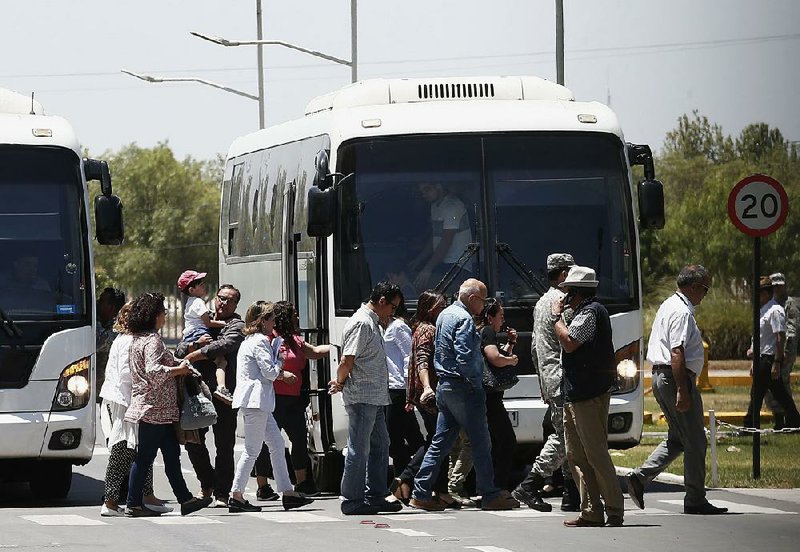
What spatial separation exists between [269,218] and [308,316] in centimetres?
256

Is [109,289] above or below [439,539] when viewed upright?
above

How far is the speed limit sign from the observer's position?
1759cm

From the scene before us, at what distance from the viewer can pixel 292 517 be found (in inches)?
577

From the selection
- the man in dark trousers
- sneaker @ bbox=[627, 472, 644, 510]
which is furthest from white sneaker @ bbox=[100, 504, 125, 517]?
sneaker @ bbox=[627, 472, 644, 510]

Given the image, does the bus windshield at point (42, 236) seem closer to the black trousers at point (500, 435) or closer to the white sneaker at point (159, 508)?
the white sneaker at point (159, 508)

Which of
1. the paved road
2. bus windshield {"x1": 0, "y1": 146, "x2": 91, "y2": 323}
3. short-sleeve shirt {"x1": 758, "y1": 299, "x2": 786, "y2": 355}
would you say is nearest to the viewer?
the paved road

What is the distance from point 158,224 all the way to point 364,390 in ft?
234

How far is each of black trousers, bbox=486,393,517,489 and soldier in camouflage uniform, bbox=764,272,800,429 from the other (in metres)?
7.55

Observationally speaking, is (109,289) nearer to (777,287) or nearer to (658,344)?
(658,344)

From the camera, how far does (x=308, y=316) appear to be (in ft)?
56.4

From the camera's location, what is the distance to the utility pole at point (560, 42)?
79.3 ft

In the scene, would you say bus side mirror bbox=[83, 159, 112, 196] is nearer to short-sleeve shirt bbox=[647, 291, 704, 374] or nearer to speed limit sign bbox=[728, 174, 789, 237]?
short-sleeve shirt bbox=[647, 291, 704, 374]

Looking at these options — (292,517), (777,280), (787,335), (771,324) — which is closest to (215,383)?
(292,517)

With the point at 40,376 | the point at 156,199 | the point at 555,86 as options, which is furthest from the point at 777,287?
the point at 156,199
